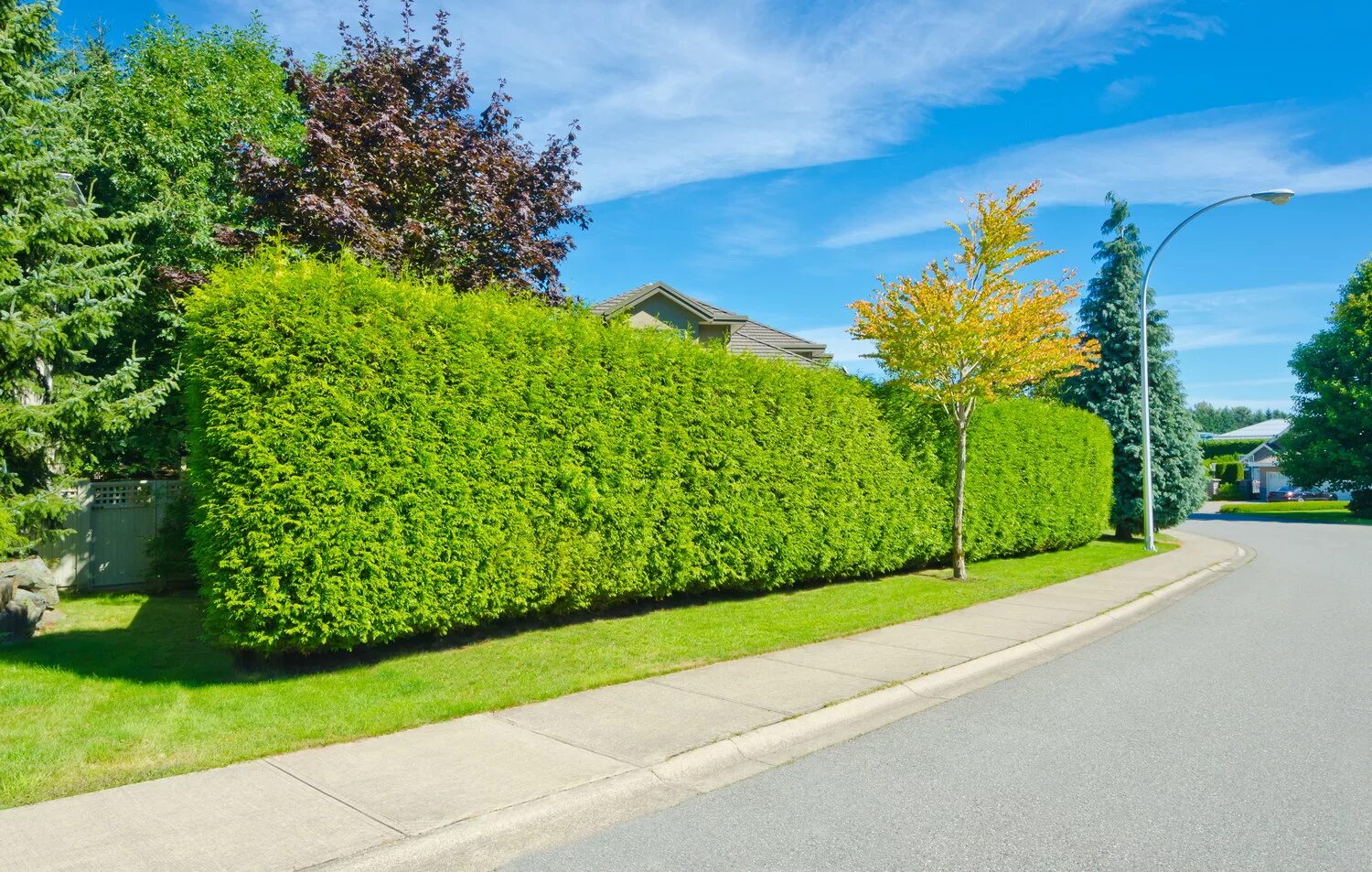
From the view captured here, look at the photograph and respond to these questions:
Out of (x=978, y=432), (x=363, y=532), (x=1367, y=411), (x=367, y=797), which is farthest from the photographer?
(x=1367, y=411)

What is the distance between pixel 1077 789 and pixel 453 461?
5.77 m

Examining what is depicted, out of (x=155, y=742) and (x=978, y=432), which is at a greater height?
(x=978, y=432)

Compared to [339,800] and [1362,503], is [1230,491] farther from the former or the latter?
[339,800]

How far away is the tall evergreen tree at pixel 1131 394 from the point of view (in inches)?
932

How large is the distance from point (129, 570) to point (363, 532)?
863 centimetres

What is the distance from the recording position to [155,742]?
5297 mm

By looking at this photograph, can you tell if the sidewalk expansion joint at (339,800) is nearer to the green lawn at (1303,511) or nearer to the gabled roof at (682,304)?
the gabled roof at (682,304)

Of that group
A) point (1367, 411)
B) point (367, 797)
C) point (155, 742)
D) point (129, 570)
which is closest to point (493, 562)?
point (155, 742)

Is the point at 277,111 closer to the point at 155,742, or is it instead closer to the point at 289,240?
the point at 289,240

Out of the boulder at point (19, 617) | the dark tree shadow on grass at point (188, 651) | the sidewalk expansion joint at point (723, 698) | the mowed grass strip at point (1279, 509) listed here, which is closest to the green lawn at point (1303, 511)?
the mowed grass strip at point (1279, 509)

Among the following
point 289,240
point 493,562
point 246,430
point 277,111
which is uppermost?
point 277,111

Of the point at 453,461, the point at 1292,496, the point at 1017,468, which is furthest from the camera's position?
the point at 1292,496

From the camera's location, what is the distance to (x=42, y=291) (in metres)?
9.07

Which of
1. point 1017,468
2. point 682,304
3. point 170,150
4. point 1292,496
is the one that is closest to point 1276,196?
point 1017,468
